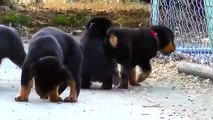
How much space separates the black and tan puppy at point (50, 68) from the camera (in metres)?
6.48

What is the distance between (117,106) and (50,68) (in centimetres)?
74

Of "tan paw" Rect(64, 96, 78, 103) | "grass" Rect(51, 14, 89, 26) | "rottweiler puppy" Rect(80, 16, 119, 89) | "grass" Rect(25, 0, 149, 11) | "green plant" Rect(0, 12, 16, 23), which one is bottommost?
"grass" Rect(51, 14, 89, 26)

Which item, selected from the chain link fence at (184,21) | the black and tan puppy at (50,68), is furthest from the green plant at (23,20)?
the black and tan puppy at (50,68)

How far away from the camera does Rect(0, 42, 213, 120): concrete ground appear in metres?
6.09

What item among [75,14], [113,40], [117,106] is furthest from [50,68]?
[75,14]

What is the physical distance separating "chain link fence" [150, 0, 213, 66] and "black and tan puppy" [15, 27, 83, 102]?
3244mm

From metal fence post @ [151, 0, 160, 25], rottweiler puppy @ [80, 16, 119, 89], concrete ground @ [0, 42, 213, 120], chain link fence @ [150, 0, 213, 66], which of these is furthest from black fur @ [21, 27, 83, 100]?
metal fence post @ [151, 0, 160, 25]

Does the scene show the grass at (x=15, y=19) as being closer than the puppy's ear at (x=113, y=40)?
No

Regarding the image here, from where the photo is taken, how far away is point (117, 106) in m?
6.62

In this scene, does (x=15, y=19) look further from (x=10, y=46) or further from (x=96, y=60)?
(x=96, y=60)

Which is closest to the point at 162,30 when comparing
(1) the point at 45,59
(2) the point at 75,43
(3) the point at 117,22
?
(2) the point at 75,43

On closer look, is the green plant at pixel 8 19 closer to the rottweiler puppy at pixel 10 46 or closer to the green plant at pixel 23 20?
the green plant at pixel 23 20

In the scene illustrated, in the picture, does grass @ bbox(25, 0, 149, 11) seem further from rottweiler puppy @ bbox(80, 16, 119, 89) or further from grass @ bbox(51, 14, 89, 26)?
rottweiler puppy @ bbox(80, 16, 119, 89)

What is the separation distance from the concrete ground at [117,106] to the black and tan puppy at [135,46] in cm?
26
